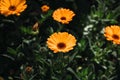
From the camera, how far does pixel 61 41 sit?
9.48 feet

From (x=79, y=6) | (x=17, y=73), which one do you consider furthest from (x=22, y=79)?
(x=79, y=6)

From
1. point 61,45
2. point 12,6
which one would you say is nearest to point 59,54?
point 61,45

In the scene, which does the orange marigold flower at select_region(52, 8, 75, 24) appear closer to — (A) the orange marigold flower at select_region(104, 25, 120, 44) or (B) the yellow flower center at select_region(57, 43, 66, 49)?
(B) the yellow flower center at select_region(57, 43, 66, 49)

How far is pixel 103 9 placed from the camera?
3.20 m

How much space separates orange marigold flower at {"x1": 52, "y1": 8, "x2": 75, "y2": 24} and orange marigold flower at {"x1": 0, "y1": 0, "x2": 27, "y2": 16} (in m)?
0.24

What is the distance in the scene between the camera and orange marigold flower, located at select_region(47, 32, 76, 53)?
2.79 metres

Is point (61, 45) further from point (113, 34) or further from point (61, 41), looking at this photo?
point (113, 34)

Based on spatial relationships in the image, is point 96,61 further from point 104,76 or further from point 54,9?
point 54,9

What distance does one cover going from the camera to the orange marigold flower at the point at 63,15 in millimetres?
2978

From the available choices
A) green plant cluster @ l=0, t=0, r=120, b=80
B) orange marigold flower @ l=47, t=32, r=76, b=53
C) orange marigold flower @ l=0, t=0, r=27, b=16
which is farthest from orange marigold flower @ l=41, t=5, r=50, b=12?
orange marigold flower @ l=47, t=32, r=76, b=53

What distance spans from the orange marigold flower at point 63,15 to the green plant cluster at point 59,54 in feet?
0.27

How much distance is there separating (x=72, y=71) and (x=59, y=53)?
156 mm

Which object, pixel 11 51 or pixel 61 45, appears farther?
pixel 11 51

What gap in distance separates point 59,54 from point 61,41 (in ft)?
0.37
